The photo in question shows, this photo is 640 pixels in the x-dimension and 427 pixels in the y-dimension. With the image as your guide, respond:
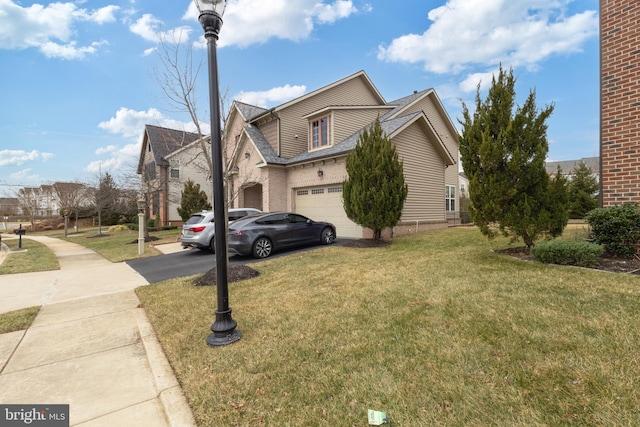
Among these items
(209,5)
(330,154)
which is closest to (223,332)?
(209,5)

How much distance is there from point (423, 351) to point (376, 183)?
289 inches

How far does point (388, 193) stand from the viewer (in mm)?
9703

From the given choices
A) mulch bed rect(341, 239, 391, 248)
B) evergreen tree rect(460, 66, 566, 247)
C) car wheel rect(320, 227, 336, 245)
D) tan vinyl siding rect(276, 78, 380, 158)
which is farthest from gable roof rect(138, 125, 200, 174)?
evergreen tree rect(460, 66, 566, 247)

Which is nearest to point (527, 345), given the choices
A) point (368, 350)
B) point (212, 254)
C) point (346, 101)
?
point (368, 350)

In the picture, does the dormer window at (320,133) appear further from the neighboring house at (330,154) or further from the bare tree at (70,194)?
the bare tree at (70,194)

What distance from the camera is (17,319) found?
15.2ft

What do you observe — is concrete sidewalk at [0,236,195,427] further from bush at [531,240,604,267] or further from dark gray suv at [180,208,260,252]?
bush at [531,240,604,267]

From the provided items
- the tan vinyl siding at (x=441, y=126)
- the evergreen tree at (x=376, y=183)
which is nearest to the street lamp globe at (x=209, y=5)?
the evergreen tree at (x=376, y=183)

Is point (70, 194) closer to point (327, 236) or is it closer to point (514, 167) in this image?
point (327, 236)

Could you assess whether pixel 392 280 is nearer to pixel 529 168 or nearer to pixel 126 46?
pixel 529 168

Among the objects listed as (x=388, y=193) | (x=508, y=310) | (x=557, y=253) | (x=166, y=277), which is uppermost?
(x=388, y=193)

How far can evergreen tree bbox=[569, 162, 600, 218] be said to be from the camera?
17547mm

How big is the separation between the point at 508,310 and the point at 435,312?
892mm

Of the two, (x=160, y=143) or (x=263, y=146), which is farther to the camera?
(x=160, y=143)
